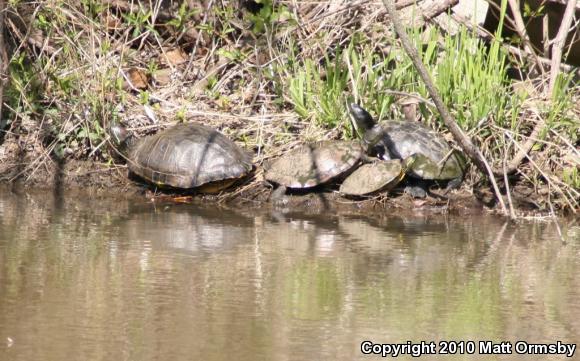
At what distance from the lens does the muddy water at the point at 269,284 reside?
378 centimetres

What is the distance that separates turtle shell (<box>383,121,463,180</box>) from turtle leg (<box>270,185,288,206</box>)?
0.91m

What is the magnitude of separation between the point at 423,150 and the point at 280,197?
45.5 inches

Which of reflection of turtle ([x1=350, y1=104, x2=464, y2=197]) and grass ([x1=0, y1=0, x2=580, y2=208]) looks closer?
reflection of turtle ([x1=350, y1=104, x2=464, y2=197])

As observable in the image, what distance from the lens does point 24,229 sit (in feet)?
19.4

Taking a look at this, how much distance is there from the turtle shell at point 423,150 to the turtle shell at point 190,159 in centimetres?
116

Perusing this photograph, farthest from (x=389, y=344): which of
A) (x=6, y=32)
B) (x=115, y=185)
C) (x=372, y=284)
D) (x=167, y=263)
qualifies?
(x=6, y=32)

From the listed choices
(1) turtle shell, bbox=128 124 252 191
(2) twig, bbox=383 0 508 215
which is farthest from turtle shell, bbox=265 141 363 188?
(2) twig, bbox=383 0 508 215

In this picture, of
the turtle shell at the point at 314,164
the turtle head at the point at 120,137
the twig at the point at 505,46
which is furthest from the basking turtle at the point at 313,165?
the twig at the point at 505,46

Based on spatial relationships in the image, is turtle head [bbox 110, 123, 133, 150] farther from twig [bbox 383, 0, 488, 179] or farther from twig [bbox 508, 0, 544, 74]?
twig [bbox 508, 0, 544, 74]

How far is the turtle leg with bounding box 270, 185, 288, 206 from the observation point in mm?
7160

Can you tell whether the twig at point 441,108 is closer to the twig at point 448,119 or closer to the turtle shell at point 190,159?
the twig at point 448,119

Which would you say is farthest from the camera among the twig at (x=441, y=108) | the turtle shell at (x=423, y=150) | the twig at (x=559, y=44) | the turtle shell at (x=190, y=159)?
the twig at (x=559, y=44)

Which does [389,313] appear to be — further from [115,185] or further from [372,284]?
[115,185]

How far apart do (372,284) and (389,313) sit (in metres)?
0.53
